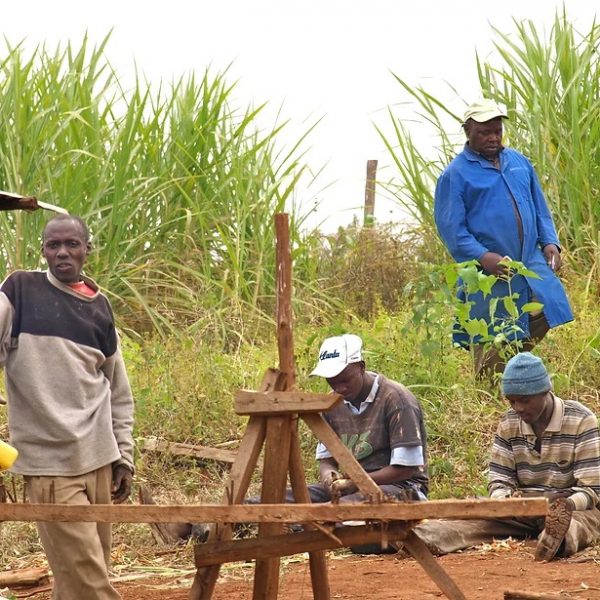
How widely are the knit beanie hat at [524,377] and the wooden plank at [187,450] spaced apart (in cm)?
224

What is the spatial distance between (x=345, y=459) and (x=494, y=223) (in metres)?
3.83

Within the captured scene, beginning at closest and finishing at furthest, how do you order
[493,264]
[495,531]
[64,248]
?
[64,248]
[495,531]
[493,264]

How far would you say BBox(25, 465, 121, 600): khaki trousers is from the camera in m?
4.38

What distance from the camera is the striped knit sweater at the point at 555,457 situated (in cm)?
579

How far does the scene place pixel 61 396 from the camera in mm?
4387

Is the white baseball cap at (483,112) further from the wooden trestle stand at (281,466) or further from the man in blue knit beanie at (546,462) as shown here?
the wooden trestle stand at (281,466)

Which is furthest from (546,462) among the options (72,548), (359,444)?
(72,548)

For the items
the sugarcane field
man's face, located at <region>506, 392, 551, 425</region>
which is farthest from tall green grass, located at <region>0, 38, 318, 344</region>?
man's face, located at <region>506, 392, 551, 425</region>

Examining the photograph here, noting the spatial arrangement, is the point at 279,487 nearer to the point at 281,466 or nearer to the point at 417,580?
the point at 281,466

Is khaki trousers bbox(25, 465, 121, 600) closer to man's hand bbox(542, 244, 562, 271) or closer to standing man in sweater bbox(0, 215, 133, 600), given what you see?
standing man in sweater bbox(0, 215, 133, 600)

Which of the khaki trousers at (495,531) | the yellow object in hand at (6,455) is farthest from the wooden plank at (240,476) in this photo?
the khaki trousers at (495,531)

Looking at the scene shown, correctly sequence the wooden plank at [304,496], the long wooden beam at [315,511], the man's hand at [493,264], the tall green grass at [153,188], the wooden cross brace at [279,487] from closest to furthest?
1. the long wooden beam at [315,511]
2. the wooden cross brace at [279,487]
3. the wooden plank at [304,496]
4. the man's hand at [493,264]
5. the tall green grass at [153,188]

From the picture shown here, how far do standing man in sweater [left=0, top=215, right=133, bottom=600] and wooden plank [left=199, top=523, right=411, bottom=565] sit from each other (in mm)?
444

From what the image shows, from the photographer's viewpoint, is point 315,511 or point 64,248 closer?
point 315,511
